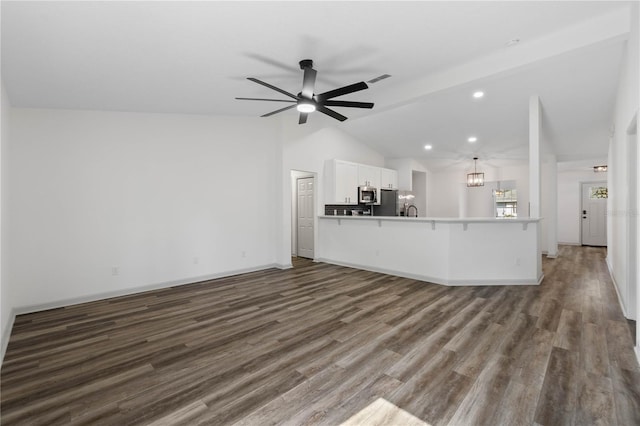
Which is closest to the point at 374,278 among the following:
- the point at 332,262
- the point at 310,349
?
the point at 332,262

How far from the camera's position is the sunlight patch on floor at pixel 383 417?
1.77 m

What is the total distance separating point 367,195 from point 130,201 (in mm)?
5214

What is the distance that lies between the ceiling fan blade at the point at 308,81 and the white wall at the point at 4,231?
276 centimetres

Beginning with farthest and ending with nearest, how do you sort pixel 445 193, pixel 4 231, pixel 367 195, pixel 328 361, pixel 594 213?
pixel 445 193 < pixel 594 213 < pixel 367 195 < pixel 4 231 < pixel 328 361

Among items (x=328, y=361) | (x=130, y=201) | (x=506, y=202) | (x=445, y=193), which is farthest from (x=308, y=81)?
(x=506, y=202)

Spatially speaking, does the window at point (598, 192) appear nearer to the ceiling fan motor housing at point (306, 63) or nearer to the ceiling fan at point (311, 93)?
the ceiling fan at point (311, 93)

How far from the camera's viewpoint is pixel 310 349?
2688mm

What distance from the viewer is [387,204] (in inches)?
328

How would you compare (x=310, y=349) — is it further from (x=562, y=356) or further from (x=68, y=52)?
(x=68, y=52)

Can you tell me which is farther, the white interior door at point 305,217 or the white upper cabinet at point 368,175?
the white upper cabinet at point 368,175

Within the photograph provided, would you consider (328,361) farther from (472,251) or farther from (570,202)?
(570,202)

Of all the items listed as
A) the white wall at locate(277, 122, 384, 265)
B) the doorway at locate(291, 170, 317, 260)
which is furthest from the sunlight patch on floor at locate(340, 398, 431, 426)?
the doorway at locate(291, 170, 317, 260)

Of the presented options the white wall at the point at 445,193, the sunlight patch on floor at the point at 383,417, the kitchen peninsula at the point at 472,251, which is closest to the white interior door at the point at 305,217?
the kitchen peninsula at the point at 472,251

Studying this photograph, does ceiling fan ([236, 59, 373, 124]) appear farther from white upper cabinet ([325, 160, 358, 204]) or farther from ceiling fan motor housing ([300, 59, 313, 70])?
white upper cabinet ([325, 160, 358, 204])
